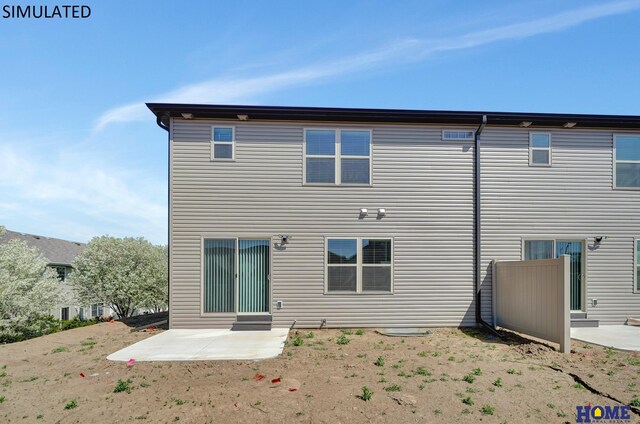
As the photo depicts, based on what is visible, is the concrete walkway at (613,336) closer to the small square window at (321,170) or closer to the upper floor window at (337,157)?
the upper floor window at (337,157)

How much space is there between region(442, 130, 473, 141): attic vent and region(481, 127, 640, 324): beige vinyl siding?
1.24ft

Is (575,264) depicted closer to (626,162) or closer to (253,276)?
(626,162)

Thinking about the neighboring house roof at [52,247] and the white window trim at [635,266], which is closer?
the white window trim at [635,266]

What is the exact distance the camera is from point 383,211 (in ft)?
31.4

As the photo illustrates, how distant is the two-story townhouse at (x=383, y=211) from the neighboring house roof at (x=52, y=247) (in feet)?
56.2

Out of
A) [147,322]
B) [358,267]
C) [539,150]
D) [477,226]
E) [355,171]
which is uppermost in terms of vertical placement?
[539,150]

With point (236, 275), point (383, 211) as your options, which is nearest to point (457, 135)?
point (383, 211)

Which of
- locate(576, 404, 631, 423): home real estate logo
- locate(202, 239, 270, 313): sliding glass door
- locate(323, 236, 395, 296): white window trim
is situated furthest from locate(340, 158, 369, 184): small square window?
locate(576, 404, 631, 423): home real estate logo

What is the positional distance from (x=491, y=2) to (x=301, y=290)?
787cm

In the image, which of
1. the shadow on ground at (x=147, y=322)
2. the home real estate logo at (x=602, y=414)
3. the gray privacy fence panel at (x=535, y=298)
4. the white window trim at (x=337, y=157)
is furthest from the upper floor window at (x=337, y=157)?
the home real estate logo at (x=602, y=414)

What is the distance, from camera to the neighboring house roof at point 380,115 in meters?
9.19

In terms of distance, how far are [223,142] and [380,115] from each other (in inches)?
151

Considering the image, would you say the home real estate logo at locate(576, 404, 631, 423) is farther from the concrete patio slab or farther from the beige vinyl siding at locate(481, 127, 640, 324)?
the beige vinyl siding at locate(481, 127, 640, 324)

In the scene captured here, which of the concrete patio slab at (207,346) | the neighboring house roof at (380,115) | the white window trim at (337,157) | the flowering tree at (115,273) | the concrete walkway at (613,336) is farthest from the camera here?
the flowering tree at (115,273)
